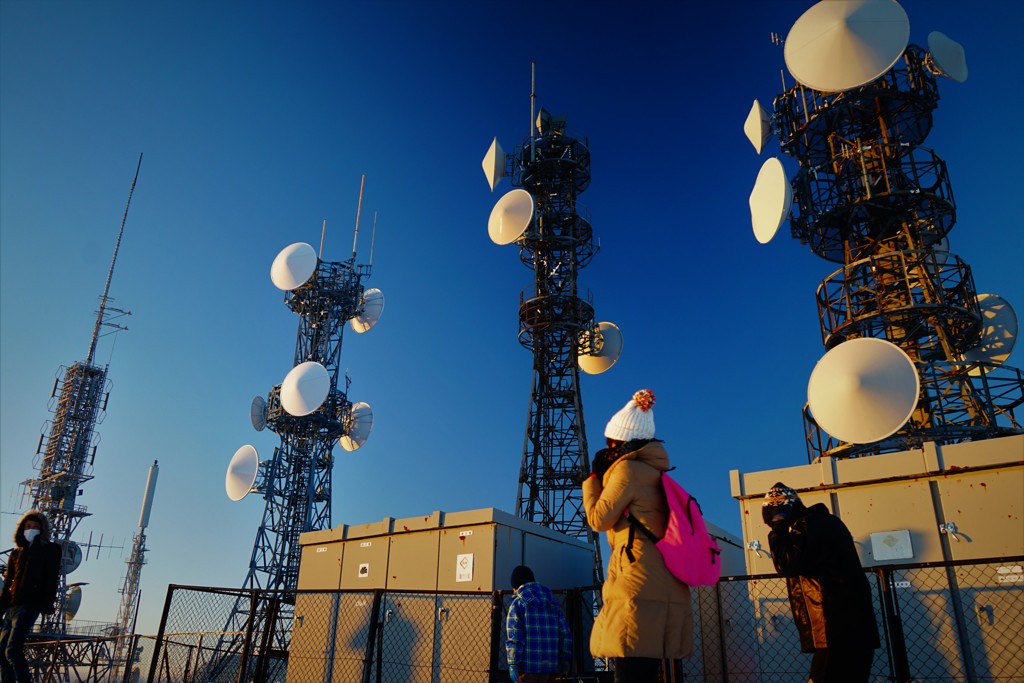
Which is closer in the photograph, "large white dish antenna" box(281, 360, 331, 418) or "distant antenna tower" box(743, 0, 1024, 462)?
"distant antenna tower" box(743, 0, 1024, 462)

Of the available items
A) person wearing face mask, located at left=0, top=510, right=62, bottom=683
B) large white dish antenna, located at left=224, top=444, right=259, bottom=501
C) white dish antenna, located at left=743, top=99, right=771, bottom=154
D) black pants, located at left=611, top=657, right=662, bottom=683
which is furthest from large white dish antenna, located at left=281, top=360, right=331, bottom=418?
black pants, located at left=611, top=657, right=662, bottom=683

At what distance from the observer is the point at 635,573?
14.1 ft

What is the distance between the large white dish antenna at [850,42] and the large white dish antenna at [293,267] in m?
19.9

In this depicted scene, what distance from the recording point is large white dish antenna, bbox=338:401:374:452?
32562 mm

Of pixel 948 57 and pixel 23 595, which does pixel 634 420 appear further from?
pixel 948 57

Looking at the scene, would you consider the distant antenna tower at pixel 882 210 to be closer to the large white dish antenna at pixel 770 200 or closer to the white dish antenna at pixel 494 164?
the large white dish antenna at pixel 770 200

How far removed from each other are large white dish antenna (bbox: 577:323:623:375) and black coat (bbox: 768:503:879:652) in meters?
20.0

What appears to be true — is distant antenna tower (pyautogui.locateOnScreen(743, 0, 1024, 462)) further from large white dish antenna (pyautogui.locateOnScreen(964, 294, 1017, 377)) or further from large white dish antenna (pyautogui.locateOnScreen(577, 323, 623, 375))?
large white dish antenna (pyautogui.locateOnScreen(577, 323, 623, 375))

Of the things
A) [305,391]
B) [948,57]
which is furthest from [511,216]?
[948,57]

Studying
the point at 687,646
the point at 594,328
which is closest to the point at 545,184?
the point at 594,328

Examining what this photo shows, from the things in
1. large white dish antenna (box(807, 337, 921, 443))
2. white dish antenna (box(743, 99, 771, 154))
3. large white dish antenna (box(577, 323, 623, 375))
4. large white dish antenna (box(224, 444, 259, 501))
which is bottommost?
large white dish antenna (box(807, 337, 921, 443))

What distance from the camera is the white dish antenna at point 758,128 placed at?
18.1m

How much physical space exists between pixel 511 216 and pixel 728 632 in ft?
46.1

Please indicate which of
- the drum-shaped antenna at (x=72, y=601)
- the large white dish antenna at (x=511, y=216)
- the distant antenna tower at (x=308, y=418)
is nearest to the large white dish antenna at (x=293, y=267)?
the distant antenna tower at (x=308, y=418)
